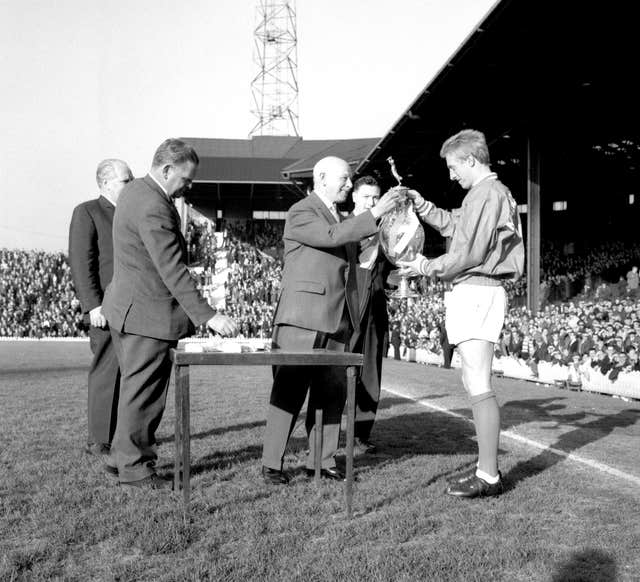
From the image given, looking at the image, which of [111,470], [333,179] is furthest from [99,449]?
[333,179]

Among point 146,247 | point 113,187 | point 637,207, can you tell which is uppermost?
point 637,207

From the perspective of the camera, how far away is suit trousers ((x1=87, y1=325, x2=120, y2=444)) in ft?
19.7

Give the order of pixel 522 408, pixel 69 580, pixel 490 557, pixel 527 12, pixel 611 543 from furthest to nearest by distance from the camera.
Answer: pixel 527 12, pixel 522 408, pixel 611 543, pixel 490 557, pixel 69 580

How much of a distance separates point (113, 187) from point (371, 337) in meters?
2.42

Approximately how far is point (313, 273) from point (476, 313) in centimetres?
106

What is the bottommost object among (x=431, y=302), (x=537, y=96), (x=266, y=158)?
(x=431, y=302)

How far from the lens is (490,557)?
338 centimetres

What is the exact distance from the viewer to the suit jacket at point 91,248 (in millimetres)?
6105

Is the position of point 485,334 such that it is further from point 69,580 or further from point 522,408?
point 522,408

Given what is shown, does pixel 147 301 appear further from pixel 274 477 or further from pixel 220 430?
pixel 220 430

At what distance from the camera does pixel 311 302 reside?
4.94 m

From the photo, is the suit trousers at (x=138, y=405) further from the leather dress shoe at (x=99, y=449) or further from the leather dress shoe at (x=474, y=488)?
the leather dress shoe at (x=474, y=488)

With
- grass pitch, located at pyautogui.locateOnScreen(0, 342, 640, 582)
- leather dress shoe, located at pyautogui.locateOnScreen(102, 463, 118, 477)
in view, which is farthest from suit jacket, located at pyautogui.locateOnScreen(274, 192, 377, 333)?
leather dress shoe, located at pyautogui.locateOnScreen(102, 463, 118, 477)

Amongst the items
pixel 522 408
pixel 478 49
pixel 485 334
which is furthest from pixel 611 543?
pixel 478 49
